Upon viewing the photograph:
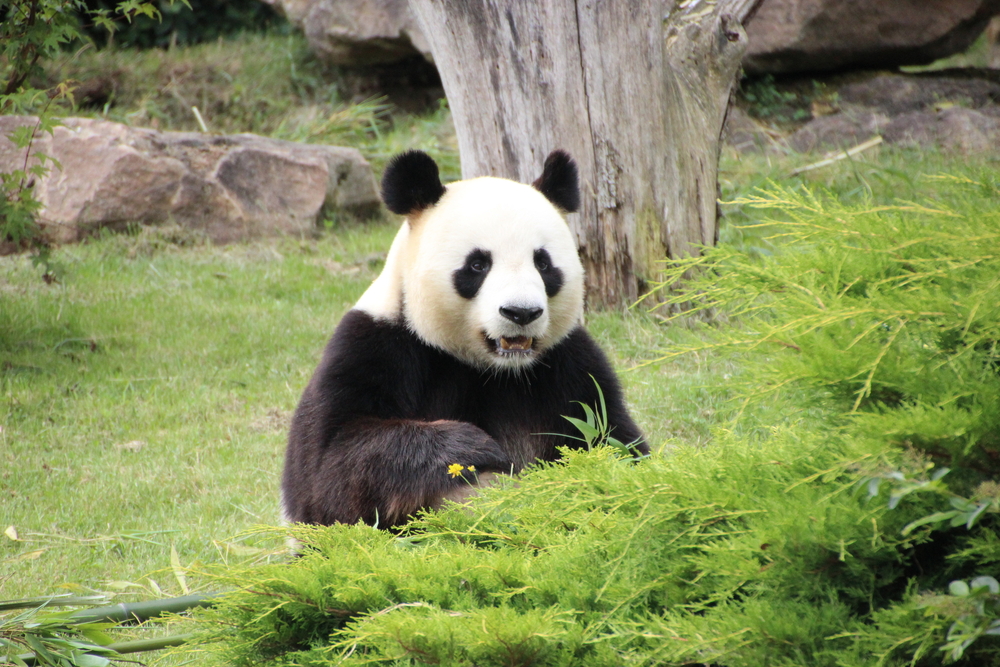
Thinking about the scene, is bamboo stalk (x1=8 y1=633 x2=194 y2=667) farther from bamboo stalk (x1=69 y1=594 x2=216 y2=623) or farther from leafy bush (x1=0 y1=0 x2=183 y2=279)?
leafy bush (x1=0 y1=0 x2=183 y2=279)

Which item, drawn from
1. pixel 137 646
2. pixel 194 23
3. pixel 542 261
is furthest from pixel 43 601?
pixel 194 23

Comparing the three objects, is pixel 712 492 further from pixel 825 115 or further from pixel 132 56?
pixel 132 56

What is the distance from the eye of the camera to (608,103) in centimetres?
475

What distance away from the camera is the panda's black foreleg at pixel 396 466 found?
2.52m

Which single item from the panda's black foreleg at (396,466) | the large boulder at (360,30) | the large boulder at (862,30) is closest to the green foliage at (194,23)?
the large boulder at (360,30)

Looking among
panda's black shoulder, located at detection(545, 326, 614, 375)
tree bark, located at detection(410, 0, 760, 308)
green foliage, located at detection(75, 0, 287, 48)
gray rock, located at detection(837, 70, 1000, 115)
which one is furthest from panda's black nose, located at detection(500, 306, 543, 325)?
green foliage, located at detection(75, 0, 287, 48)

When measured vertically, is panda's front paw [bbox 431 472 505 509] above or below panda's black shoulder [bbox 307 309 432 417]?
below

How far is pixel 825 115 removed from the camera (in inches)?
336

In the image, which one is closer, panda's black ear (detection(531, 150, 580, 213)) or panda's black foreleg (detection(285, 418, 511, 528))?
panda's black foreleg (detection(285, 418, 511, 528))

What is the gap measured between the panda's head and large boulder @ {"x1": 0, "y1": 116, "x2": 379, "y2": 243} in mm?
4579

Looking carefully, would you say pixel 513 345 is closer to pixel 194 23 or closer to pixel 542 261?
pixel 542 261

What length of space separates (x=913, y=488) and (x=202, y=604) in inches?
67.3

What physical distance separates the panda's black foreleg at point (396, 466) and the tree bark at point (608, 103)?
2.57 metres

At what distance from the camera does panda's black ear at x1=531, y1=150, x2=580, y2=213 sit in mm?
2975
